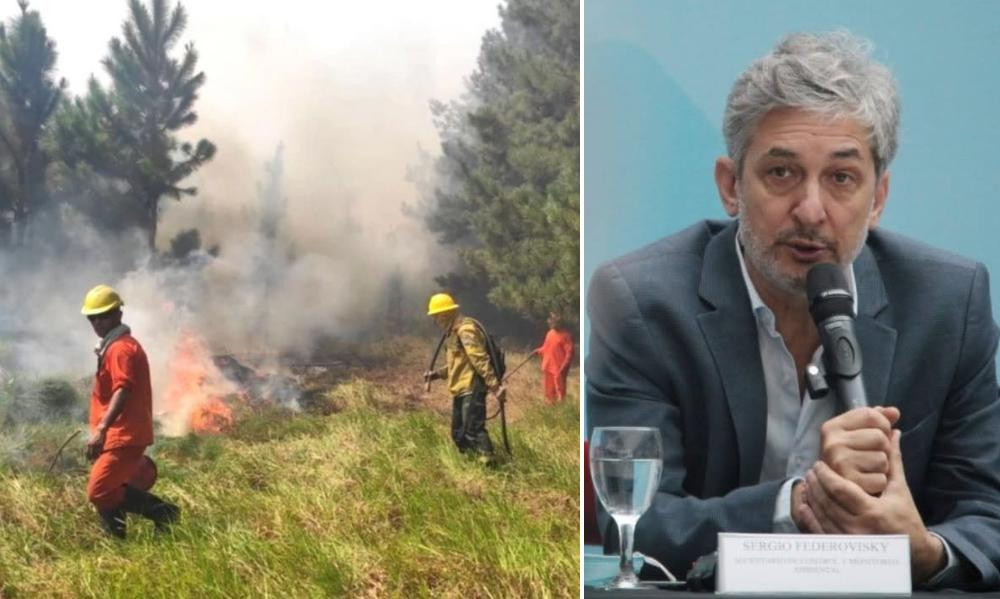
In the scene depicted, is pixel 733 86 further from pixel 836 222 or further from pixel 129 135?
pixel 129 135

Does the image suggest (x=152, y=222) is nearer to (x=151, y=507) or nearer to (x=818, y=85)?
(x=151, y=507)

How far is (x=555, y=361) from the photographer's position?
3164 mm

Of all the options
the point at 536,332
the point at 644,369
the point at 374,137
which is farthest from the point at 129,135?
the point at 644,369

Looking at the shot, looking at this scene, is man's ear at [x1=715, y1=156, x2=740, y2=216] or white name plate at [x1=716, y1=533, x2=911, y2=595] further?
man's ear at [x1=715, y1=156, x2=740, y2=216]

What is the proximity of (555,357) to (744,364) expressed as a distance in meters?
0.45

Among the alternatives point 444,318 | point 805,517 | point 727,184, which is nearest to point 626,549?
point 805,517

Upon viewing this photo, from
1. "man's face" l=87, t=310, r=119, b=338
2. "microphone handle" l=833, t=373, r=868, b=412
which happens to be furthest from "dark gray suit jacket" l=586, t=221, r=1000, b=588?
"man's face" l=87, t=310, r=119, b=338

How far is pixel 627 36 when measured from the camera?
3.20 meters

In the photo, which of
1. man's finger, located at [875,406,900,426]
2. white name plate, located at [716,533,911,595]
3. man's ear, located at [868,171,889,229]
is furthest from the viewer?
man's ear, located at [868,171,889,229]

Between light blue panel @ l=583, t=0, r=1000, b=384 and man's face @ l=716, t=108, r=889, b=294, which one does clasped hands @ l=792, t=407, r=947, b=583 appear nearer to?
man's face @ l=716, t=108, r=889, b=294

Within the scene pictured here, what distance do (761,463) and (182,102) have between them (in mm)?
1501

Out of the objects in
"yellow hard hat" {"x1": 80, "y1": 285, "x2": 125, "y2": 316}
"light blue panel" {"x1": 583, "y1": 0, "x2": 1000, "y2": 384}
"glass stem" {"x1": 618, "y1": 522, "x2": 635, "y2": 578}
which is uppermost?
"light blue panel" {"x1": 583, "y1": 0, "x2": 1000, "y2": 384}

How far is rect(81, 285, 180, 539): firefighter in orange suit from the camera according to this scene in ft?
9.67

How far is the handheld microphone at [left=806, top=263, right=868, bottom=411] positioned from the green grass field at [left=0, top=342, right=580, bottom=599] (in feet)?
2.05
